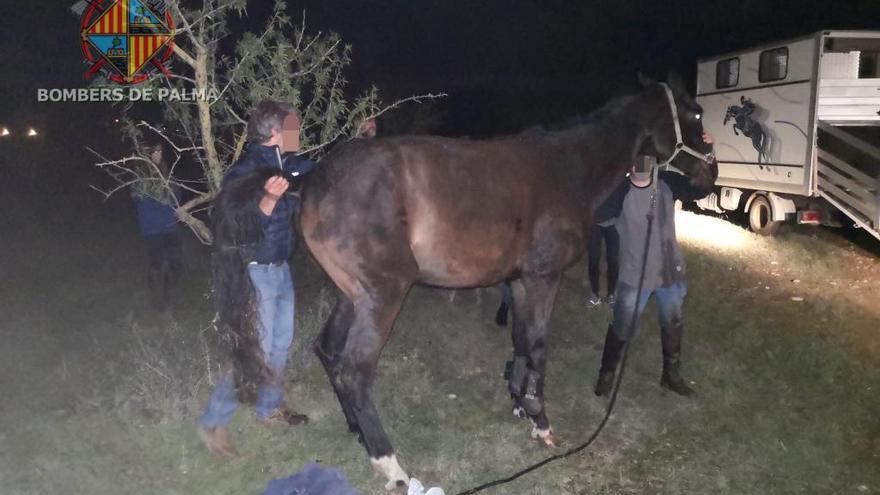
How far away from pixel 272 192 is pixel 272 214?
268mm

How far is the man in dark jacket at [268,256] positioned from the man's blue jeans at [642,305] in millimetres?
2336

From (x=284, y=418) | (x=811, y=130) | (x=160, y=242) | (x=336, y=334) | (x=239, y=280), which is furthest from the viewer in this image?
(x=811, y=130)

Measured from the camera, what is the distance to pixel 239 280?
3506mm

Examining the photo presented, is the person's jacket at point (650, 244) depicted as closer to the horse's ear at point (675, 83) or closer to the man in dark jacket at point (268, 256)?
the horse's ear at point (675, 83)

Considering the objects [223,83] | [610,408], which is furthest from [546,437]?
[223,83]

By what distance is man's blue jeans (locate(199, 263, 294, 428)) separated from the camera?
12.1ft

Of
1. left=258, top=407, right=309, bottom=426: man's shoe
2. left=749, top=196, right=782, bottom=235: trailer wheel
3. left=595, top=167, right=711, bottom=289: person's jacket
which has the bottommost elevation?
left=749, top=196, right=782, bottom=235: trailer wheel

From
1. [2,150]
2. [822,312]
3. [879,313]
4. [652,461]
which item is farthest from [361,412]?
[2,150]

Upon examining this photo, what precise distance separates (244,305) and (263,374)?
40cm

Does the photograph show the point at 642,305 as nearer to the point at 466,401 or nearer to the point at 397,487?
the point at 466,401

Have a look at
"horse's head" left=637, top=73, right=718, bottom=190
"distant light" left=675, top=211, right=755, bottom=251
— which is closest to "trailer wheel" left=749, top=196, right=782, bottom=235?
"distant light" left=675, top=211, right=755, bottom=251

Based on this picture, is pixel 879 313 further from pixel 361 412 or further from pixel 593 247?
pixel 361 412

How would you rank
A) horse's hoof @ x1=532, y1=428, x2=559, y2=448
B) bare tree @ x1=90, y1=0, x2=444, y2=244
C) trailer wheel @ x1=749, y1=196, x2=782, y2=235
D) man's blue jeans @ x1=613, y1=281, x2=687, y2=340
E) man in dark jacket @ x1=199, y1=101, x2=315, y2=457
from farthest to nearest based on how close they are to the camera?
trailer wheel @ x1=749, y1=196, x2=782, y2=235 < man's blue jeans @ x1=613, y1=281, x2=687, y2=340 < bare tree @ x1=90, y1=0, x2=444, y2=244 < horse's hoof @ x1=532, y1=428, x2=559, y2=448 < man in dark jacket @ x1=199, y1=101, x2=315, y2=457

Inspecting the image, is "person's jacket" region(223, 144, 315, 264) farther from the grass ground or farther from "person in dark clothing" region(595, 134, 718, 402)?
"person in dark clothing" region(595, 134, 718, 402)
